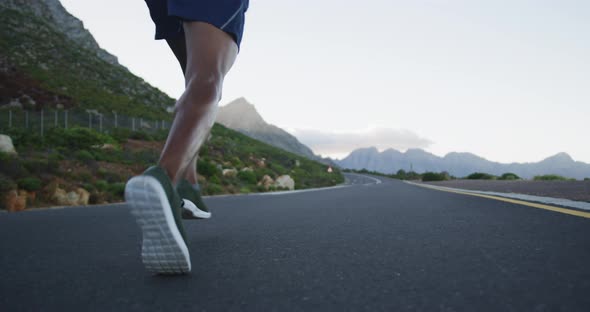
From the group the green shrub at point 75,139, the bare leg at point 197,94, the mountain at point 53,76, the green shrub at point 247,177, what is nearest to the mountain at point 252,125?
the mountain at point 53,76

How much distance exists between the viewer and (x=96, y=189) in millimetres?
7875

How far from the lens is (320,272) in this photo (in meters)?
1.45

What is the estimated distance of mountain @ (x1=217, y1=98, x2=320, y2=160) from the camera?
164 meters

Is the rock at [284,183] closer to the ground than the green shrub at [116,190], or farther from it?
farther from it

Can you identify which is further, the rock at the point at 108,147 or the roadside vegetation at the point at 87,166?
the rock at the point at 108,147

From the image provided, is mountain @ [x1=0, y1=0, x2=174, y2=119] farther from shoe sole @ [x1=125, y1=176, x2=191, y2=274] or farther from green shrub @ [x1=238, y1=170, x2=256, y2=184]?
shoe sole @ [x1=125, y1=176, x2=191, y2=274]

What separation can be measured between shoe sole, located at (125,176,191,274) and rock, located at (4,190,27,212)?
17.6 ft

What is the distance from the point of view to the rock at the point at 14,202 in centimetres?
539

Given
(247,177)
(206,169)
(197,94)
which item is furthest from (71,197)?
(247,177)

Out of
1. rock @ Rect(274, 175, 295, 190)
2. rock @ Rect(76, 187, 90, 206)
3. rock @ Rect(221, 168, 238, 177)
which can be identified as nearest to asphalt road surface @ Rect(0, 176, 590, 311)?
rock @ Rect(76, 187, 90, 206)

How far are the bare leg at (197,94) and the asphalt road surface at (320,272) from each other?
0.49 metres

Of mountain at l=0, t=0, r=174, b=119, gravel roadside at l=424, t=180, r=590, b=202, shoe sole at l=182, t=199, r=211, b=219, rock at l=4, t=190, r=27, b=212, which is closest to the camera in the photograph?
shoe sole at l=182, t=199, r=211, b=219

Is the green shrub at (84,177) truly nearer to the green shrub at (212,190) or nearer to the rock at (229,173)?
the green shrub at (212,190)

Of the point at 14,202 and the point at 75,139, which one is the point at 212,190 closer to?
the point at 75,139
